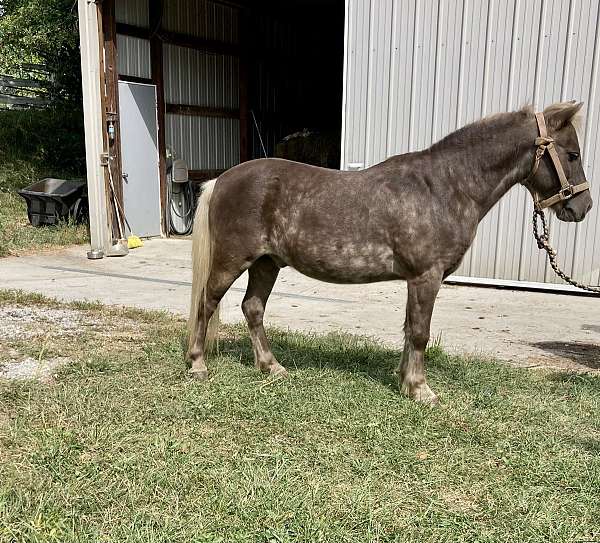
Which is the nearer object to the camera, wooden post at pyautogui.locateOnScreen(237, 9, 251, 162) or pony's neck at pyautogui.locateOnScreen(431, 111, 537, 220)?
pony's neck at pyautogui.locateOnScreen(431, 111, 537, 220)

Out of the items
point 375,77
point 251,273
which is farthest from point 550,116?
point 375,77

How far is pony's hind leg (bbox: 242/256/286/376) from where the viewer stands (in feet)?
13.5

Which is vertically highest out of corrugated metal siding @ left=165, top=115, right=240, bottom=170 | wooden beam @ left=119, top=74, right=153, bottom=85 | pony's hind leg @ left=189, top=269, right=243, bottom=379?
wooden beam @ left=119, top=74, right=153, bottom=85

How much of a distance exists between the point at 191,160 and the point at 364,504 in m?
9.97

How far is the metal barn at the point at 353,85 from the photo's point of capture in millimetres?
6680

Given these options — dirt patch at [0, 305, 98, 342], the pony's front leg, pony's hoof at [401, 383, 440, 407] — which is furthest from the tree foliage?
pony's hoof at [401, 383, 440, 407]

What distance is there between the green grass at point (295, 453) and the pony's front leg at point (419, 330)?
0.12 meters

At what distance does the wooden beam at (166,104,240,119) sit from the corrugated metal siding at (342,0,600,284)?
4.62 m

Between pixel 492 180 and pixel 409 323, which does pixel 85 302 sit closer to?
pixel 409 323

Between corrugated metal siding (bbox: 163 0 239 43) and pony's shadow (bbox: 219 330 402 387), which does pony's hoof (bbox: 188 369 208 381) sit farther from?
corrugated metal siding (bbox: 163 0 239 43)

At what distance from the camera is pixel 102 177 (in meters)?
8.85

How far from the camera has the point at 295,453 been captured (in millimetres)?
2990

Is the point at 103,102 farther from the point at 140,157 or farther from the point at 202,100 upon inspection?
the point at 202,100

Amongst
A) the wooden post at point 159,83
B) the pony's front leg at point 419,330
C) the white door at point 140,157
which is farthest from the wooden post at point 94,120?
the pony's front leg at point 419,330
